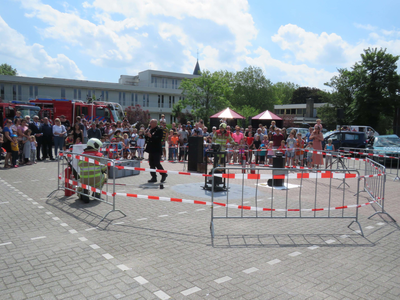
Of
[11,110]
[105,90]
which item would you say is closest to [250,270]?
[11,110]

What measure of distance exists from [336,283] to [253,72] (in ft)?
278

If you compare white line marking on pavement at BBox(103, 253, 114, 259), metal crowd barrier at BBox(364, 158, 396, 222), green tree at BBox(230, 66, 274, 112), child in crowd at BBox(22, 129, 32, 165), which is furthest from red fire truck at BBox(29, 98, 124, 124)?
green tree at BBox(230, 66, 274, 112)

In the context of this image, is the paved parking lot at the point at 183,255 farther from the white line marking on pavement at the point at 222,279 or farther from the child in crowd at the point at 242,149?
the child in crowd at the point at 242,149

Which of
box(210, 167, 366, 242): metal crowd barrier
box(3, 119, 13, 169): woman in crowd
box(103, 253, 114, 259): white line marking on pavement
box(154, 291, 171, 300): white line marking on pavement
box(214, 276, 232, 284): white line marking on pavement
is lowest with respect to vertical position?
box(103, 253, 114, 259): white line marking on pavement

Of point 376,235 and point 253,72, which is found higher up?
A: point 253,72

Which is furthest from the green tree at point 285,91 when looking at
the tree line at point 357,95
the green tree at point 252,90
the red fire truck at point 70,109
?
the red fire truck at point 70,109

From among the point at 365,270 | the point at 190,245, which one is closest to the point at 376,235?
the point at 365,270

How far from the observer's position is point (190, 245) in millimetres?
5219

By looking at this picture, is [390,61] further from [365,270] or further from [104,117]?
[365,270]

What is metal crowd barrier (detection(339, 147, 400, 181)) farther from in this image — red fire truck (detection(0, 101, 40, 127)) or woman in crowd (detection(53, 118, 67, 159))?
red fire truck (detection(0, 101, 40, 127))

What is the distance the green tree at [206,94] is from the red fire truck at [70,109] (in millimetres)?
32228

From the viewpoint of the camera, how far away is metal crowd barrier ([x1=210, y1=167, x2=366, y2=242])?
640 centimetres

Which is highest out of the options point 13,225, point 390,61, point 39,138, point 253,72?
point 253,72

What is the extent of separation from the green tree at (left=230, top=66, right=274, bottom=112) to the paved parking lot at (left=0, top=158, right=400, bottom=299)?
3063 inches
